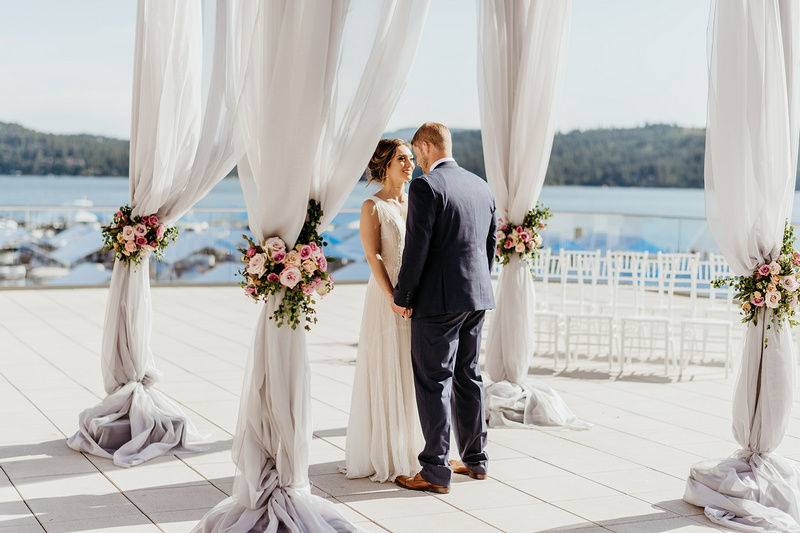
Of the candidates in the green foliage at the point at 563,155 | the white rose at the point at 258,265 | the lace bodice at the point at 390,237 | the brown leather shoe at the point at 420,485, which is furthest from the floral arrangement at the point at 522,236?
the green foliage at the point at 563,155

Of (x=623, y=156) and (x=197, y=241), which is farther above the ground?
(x=623, y=156)

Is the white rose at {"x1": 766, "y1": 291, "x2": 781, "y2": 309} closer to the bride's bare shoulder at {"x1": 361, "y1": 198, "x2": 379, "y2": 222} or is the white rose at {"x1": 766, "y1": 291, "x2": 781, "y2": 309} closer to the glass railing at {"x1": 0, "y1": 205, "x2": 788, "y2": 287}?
the bride's bare shoulder at {"x1": 361, "y1": 198, "x2": 379, "y2": 222}

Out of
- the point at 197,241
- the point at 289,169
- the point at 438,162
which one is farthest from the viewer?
the point at 197,241

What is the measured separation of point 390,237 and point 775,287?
6.60 ft

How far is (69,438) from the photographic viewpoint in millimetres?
6684

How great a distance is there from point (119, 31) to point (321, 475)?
107ft

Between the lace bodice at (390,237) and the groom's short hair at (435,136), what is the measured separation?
1.33ft

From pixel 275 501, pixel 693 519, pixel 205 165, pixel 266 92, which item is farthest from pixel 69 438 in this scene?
pixel 693 519

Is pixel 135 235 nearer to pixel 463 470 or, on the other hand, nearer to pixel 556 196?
pixel 463 470

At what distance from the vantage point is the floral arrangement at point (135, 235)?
668 cm

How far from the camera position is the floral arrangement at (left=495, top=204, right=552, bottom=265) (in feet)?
24.2

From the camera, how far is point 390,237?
6062 mm

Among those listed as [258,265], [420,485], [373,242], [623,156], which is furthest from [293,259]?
[623,156]

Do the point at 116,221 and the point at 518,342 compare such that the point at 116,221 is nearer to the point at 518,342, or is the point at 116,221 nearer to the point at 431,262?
the point at 431,262
